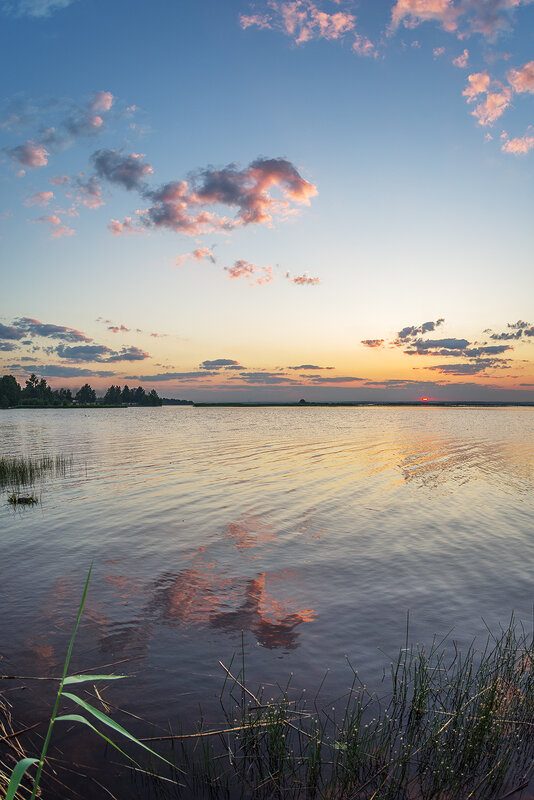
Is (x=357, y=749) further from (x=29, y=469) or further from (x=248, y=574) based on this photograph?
(x=29, y=469)

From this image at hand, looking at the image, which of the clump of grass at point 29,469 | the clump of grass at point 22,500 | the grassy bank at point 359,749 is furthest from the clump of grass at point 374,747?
the clump of grass at point 29,469

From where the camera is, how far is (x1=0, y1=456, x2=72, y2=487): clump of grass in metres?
29.5

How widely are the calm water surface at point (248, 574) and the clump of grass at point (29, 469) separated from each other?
8.38 feet

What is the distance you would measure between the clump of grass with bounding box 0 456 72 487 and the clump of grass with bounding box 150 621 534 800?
2587 centimetres

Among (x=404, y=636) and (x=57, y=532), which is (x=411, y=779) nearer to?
(x=404, y=636)

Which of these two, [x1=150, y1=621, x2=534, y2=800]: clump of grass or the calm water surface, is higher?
[x1=150, y1=621, x2=534, y2=800]: clump of grass

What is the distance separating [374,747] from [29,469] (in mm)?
31587

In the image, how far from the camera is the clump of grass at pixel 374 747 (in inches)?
234

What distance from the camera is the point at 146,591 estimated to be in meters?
12.5

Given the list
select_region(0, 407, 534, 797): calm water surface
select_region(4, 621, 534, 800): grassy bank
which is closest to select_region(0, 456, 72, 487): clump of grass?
select_region(0, 407, 534, 797): calm water surface

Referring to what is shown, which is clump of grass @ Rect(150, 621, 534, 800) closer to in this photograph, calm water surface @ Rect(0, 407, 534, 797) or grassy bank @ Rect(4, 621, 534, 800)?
grassy bank @ Rect(4, 621, 534, 800)

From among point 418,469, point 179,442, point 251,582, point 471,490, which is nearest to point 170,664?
point 251,582

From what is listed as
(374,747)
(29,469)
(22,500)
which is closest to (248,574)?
(374,747)

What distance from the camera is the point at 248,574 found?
1404 cm
